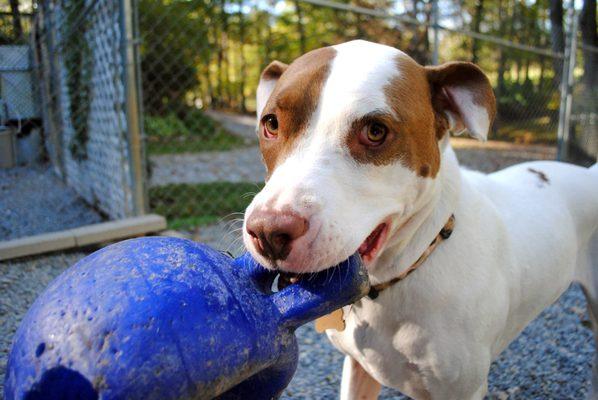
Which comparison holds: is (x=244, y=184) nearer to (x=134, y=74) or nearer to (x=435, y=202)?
(x=134, y=74)

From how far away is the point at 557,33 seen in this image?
11141 millimetres

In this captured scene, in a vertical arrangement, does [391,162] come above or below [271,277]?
above

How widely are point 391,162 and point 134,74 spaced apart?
339 centimetres

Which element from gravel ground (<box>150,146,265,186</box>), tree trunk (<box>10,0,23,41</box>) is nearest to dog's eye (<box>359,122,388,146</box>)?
tree trunk (<box>10,0,23,41</box>)

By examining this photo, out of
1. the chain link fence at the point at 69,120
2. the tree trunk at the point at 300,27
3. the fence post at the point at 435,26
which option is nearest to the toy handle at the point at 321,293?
the chain link fence at the point at 69,120

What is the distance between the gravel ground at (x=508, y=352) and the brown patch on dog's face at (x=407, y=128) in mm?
996

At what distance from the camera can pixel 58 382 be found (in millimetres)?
1117

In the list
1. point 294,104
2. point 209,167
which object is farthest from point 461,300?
point 209,167

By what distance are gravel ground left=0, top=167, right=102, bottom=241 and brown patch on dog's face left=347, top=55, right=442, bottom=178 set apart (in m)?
3.79

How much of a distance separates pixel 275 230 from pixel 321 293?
216mm

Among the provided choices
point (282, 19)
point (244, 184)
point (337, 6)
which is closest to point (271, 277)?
point (337, 6)

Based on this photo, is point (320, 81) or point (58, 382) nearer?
point (58, 382)

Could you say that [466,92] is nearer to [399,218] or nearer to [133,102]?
[399,218]

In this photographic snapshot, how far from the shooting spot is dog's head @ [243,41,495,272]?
135cm
